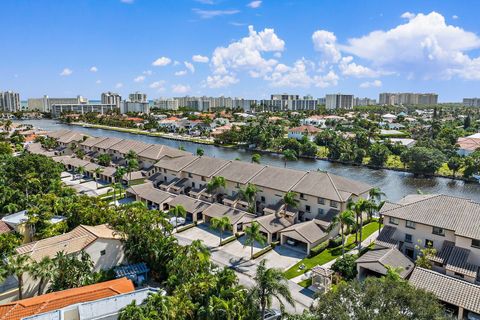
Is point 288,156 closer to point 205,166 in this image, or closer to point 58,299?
point 205,166

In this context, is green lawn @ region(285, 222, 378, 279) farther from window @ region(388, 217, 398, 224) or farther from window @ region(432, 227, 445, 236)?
window @ region(432, 227, 445, 236)

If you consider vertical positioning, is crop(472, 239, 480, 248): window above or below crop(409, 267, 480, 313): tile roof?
above

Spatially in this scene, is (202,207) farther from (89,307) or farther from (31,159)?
(31,159)

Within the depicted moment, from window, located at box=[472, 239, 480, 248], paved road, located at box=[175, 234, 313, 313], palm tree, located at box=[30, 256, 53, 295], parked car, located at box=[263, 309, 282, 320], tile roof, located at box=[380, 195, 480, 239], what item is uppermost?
tile roof, located at box=[380, 195, 480, 239]

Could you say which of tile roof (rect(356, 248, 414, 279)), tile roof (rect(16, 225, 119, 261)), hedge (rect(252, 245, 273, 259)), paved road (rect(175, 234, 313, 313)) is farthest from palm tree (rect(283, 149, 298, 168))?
tile roof (rect(16, 225, 119, 261))

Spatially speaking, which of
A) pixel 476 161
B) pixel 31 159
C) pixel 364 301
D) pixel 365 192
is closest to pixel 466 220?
pixel 365 192

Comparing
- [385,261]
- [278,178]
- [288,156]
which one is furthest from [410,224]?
[288,156]
